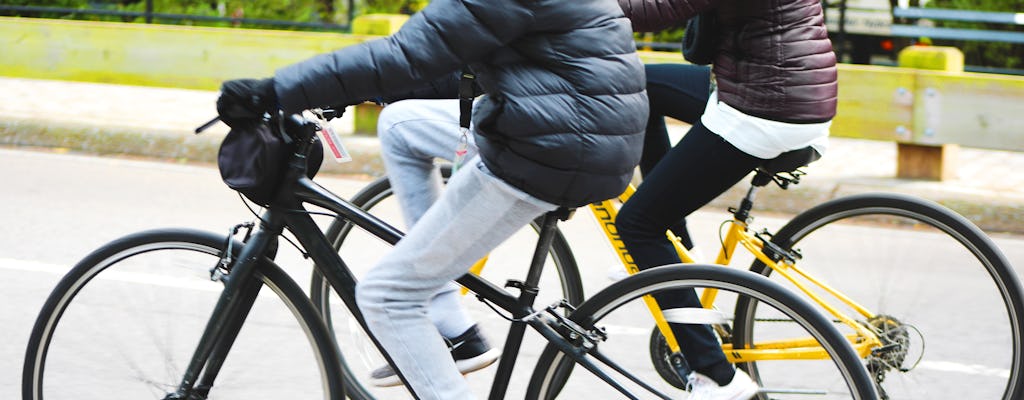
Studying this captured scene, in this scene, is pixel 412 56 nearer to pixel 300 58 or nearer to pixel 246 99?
pixel 246 99

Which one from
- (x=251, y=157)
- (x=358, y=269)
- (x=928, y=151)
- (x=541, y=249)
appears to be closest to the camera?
(x=251, y=157)

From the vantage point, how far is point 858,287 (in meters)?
4.05

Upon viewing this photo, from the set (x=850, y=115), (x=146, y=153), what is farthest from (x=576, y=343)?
(x=146, y=153)

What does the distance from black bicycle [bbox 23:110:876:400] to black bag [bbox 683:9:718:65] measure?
2.29 feet

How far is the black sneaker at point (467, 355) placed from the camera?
3.53 meters

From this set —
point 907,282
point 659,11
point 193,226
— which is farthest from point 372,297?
point 193,226

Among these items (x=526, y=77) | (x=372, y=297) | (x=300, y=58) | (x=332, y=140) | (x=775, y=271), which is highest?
(x=526, y=77)

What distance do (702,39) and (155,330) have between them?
5.20ft

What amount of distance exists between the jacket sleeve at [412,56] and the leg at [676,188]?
0.84 meters

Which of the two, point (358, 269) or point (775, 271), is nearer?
point (775, 271)

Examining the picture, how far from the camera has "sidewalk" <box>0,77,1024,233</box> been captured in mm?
7277

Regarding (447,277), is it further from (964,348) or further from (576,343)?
(964,348)

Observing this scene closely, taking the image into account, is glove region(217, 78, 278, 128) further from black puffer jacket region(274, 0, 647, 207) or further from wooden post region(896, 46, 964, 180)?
wooden post region(896, 46, 964, 180)

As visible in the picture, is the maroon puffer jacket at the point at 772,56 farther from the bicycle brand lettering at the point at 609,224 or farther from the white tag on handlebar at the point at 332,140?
the white tag on handlebar at the point at 332,140
